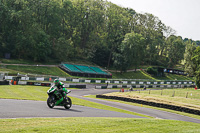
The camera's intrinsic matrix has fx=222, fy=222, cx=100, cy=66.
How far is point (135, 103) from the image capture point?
34312mm

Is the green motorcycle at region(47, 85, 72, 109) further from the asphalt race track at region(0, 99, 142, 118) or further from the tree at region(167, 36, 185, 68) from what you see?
the tree at region(167, 36, 185, 68)

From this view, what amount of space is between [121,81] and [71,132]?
58.3 metres

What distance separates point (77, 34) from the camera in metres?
92.9

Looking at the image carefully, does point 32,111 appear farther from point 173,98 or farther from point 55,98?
point 173,98

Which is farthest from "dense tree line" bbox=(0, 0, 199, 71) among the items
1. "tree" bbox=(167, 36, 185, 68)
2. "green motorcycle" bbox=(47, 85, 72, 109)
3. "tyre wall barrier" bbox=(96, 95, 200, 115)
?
"green motorcycle" bbox=(47, 85, 72, 109)

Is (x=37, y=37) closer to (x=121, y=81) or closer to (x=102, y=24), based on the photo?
(x=121, y=81)

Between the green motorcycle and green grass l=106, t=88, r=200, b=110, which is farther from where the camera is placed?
green grass l=106, t=88, r=200, b=110

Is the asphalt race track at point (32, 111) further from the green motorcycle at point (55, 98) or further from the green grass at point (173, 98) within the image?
the green grass at point (173, 98)

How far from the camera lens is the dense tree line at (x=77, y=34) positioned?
6544 centimetres

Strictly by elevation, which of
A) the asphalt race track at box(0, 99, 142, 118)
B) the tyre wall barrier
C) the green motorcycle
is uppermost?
the green motorcycle

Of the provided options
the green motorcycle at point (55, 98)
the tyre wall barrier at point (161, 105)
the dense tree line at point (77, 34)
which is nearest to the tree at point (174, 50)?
the dense tree line at point (77, 34)

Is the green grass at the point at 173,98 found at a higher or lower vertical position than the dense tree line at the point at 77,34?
lower

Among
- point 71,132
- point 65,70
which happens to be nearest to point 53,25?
point 65,70

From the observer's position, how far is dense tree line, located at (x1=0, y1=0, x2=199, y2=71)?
65.4 metres
